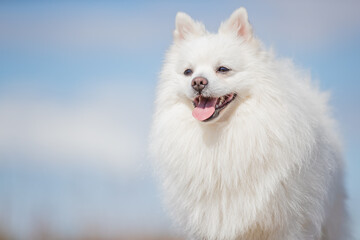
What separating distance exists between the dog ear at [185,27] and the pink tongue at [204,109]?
0.71m

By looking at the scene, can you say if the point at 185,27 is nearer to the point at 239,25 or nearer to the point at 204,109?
the point at 239,25

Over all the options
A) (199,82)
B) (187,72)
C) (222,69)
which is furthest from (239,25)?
(199,82)

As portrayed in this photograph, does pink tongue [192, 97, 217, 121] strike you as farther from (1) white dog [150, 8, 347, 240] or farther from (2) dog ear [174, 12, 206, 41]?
(2) dog ear [174, 12, 206, 41]

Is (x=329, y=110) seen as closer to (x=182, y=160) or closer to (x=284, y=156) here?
(x=284, y=156)

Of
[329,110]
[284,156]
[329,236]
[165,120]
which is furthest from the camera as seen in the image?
[329,110]

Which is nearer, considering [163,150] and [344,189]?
[163,150]

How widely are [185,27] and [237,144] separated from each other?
1.17 meters

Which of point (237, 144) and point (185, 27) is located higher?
point (185, 27)

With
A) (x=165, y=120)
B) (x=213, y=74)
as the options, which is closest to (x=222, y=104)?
(x=213, y=74)

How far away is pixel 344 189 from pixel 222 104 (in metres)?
1.93

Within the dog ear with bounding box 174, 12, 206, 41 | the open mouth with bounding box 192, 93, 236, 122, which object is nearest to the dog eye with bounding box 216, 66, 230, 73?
the open mouth with bounding box 192, 93, 236, 122

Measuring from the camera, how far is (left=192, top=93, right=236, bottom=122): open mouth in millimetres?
4039

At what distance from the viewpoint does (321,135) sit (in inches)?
179

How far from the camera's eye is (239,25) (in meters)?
4.32
